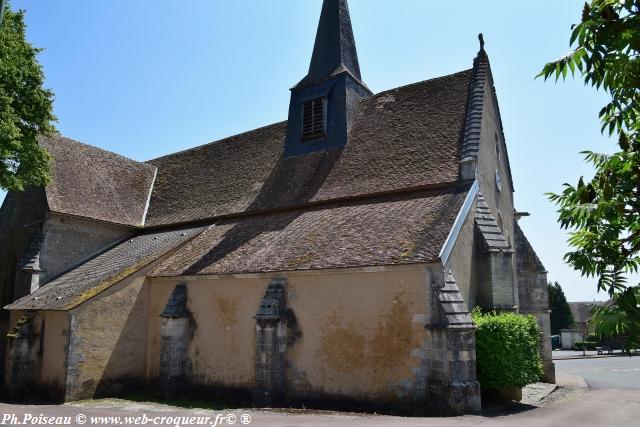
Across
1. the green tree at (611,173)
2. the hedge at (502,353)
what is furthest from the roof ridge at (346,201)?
the green tree at (611,173)

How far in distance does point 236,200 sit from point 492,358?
11476mm

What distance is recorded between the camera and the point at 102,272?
16.8 metres

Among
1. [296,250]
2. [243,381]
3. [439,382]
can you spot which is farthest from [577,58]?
[243,381]

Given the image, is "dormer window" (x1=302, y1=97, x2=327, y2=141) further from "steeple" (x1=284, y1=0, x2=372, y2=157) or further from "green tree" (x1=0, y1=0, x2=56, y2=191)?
"green tree" (x1=0, y1=0, x2=56, y2=191)

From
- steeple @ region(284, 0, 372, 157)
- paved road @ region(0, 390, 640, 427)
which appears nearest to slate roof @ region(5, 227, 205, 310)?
paved road @ region(0, 390, 640, 427)

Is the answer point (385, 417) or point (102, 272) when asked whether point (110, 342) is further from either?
point (385, 417)

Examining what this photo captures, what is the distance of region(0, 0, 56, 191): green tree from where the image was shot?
14613 mm

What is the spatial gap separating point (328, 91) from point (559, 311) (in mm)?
47885

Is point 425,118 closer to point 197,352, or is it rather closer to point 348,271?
point 348,271

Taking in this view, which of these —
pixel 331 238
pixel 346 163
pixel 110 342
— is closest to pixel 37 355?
pixel 110 342

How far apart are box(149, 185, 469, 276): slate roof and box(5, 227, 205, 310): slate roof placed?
33.3 inches

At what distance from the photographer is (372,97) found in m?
20.2

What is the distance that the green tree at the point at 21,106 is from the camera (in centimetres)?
1461

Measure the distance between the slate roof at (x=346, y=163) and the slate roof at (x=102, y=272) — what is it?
54.8 inches
